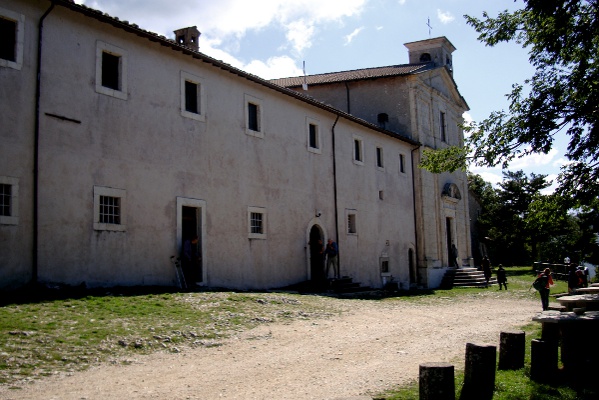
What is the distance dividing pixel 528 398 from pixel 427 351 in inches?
117

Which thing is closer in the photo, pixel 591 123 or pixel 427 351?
pixel 427 351

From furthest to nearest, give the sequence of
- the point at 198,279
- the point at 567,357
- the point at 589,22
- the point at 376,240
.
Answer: the point at 376,240, the point at 198,279, the point at 589,22, the point at 567,357

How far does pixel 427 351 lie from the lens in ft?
34.7

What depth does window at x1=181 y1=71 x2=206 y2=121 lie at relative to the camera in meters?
18.1

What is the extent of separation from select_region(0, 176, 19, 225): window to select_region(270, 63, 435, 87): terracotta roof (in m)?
23.1

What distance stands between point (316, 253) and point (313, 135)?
4.89 metres

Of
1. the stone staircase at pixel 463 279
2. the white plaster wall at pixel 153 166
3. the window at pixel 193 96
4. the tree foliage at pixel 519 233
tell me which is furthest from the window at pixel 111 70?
the tree foliage at pixel 519 233

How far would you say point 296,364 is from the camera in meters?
9.28

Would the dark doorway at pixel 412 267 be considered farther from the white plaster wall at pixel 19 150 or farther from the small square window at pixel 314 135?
the white plaster wall at pixel 19 150

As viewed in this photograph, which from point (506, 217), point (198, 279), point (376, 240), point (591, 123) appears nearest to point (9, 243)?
point (198, 279)

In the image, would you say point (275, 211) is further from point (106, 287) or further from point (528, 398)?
point (528, 398)

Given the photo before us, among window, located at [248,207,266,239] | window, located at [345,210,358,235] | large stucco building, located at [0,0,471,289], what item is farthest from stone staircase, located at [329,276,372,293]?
window, located at [248,207,266,239]

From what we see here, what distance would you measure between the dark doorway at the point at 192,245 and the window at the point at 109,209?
2.25 m

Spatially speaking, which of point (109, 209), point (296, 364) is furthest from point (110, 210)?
point (296, 364)
